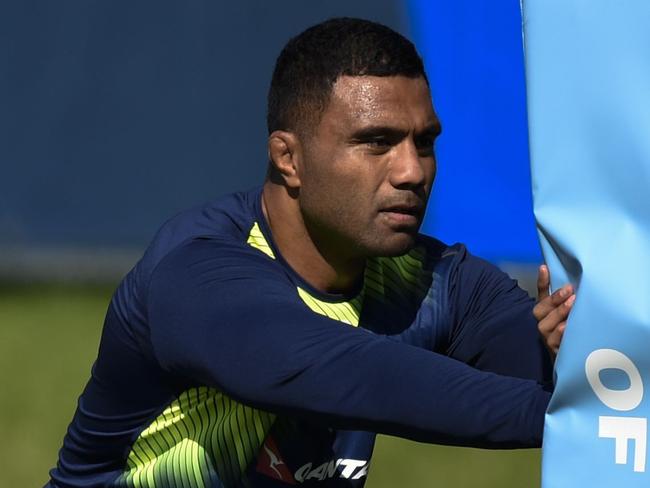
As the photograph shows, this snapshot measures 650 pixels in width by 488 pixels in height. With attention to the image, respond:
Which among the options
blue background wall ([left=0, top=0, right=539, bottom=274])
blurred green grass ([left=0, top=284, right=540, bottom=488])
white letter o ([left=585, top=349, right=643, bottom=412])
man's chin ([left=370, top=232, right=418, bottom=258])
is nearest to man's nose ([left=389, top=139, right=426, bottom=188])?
man's chin ([left=370, top=232, right=418, bottom=258])

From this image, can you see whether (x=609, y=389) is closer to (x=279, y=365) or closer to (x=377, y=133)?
(x=279, y=365)

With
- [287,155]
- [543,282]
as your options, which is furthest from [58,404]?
[543,282]

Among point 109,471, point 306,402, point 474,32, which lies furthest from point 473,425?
point 474,32

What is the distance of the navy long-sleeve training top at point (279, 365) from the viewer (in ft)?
8.91

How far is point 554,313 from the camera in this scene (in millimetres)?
2471

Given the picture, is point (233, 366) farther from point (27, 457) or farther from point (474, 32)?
point (474, 32)

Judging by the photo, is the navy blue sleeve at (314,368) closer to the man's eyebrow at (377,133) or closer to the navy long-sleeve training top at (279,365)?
the navy long-sleeve training top at (279,365)

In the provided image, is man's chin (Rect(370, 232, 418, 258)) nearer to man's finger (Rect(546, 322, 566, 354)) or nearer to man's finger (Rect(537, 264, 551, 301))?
man's finger (Rect(537, 264, 551, 301))

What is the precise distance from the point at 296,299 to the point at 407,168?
16.7 inches

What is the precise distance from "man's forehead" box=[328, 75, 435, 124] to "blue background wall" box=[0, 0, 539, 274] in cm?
370

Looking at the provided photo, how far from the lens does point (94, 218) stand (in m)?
7.23

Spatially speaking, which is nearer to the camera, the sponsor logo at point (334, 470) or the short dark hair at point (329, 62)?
the short dark hair at point (329, 62)

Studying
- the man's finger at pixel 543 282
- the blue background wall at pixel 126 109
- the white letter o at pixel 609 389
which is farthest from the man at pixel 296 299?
the blue background wall at pixel 126 109

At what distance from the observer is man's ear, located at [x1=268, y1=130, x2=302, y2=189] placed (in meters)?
3.47
